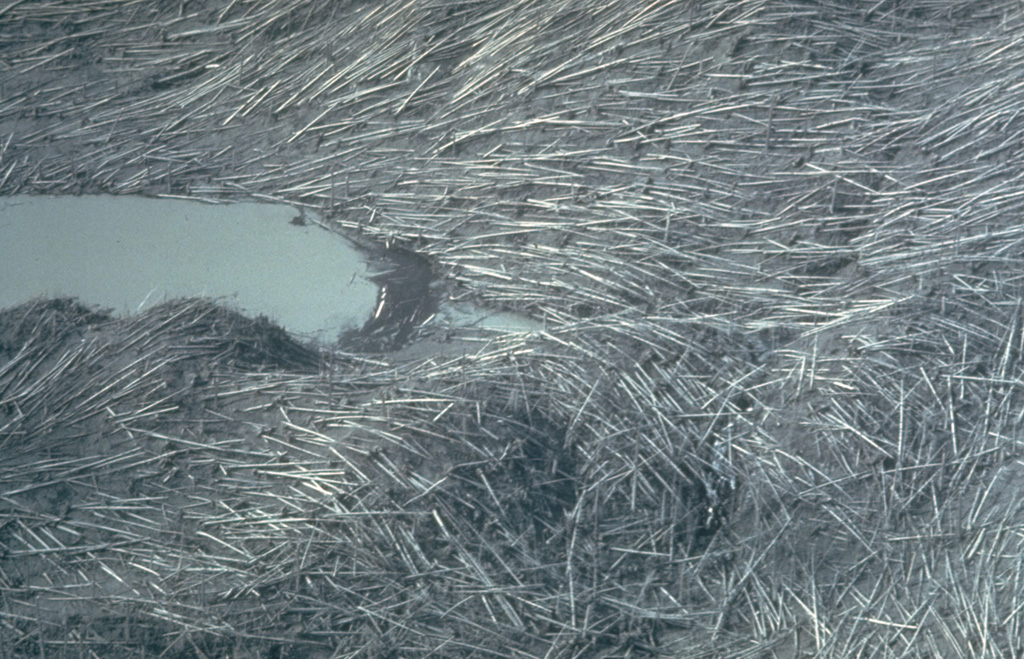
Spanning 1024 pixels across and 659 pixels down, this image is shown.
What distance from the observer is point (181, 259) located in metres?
4.64

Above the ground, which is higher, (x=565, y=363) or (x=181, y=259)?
(x=181, y=259)

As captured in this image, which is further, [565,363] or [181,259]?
[181,259]

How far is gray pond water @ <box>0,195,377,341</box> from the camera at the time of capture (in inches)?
176

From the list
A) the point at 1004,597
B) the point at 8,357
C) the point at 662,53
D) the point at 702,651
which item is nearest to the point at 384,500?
the point at 702,651

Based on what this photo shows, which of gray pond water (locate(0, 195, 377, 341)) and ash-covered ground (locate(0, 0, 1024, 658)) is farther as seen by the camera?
gray pond water (locate(0, 195, 377, 341))

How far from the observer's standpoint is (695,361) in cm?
395

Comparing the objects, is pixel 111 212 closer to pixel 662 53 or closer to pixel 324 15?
pixel 324 15

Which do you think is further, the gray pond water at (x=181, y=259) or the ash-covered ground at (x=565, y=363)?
the gray pond water at (x=181, y=259)

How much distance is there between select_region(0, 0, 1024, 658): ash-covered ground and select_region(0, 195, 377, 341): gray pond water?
148mm

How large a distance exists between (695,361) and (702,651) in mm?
1128

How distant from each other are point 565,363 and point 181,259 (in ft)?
6.50

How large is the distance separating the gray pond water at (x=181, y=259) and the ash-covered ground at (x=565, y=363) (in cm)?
15

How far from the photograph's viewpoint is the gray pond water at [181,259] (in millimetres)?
4465

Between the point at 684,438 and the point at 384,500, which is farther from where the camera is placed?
the point at 684,438
